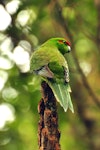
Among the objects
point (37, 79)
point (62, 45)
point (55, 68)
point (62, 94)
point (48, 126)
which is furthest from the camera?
point (37, 79)

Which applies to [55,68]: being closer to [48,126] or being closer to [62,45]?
[62,45]

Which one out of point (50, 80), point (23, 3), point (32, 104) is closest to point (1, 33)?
point (23, 3)

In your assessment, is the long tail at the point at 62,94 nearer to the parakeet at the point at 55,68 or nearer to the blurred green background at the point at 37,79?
the parakeet at the point at 55,68

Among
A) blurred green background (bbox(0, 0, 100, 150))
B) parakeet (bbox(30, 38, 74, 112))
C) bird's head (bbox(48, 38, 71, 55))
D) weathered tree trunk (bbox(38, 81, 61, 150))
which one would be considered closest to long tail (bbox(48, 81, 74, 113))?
parakeet (bbox(30, 38, 74, 112))

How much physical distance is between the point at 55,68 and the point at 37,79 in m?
3.19

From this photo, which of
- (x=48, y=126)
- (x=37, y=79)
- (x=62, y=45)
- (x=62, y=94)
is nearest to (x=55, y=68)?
(x=62, y=94)

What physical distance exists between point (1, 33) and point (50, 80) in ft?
10.6

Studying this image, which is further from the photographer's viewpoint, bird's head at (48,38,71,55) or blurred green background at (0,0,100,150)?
blurred green background at (0,0,100,150)

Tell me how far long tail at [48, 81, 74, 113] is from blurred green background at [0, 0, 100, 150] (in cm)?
295

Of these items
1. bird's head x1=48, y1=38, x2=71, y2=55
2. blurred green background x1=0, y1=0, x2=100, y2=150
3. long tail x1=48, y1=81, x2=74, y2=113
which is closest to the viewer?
long tail x1=48, y1=81, x2=74, y2=113

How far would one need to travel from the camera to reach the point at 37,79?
6.80 metres

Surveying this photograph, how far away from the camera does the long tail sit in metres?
3.31

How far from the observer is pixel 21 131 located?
843 centimetres

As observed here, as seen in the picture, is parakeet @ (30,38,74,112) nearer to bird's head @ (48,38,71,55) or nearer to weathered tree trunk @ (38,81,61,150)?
bird's head @ (48,38,71,55)
